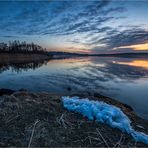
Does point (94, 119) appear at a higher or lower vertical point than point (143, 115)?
higher

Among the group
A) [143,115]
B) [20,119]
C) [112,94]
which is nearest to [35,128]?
[20,119]

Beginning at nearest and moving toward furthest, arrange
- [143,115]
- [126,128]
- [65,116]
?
[126,128] → [65,116] → [143,115]

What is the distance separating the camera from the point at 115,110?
665 centimetres

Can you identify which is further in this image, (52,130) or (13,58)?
(13,58)

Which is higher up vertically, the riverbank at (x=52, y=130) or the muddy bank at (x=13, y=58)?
the riverbank at (x=52, y=130)

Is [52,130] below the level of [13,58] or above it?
above

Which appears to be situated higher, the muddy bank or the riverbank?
the riverbank

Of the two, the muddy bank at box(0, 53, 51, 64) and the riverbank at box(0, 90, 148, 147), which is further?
the muddy bank at box(0, 53, 51, 64)

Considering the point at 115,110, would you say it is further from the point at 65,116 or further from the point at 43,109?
the point at 43,109

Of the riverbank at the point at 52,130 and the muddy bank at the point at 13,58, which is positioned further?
the muddy bank at the point at 13,58

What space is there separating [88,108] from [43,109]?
A: 52.8 inches

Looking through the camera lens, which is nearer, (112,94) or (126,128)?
(126,128)

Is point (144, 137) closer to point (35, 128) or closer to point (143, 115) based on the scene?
point (35, 128)

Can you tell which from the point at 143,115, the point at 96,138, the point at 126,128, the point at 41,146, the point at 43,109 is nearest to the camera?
the point at 41,146
